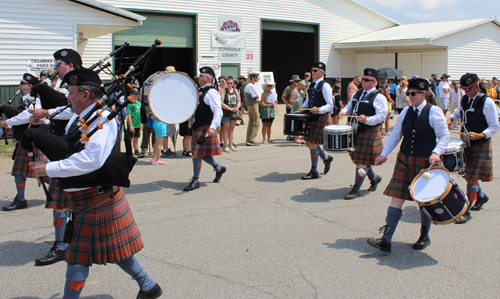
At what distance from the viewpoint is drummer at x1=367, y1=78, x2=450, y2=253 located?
4.30 meters

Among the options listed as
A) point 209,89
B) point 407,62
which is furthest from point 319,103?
point 407,62

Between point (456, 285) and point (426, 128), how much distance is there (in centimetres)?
148

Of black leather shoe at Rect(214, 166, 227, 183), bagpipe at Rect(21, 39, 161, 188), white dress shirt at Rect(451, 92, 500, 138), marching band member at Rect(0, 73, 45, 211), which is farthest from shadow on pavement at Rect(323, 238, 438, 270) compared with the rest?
marching band member at Rect(0, 73, 45, 211)

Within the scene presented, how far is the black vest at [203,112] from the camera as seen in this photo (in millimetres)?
6711

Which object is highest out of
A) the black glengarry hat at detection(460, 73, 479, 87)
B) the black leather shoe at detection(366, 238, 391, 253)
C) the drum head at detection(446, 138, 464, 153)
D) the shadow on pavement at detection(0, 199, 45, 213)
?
the black glengarry hat at detection(460, 73, 479, 87)

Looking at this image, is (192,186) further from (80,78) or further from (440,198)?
(80,78)

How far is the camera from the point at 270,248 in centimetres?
448

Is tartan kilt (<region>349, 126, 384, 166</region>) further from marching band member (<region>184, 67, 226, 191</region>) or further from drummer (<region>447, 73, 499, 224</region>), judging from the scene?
marching band member (<region>184, 67, 226, 191</region>)

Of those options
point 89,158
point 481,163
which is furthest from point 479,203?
point 89,158

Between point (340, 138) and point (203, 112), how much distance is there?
2.06m

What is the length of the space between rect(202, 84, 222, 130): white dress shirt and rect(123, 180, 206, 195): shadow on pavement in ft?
3.78

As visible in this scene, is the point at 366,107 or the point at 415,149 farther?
the point at 366,107

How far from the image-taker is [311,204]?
6.05 m

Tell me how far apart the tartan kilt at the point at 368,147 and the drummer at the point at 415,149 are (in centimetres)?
177
